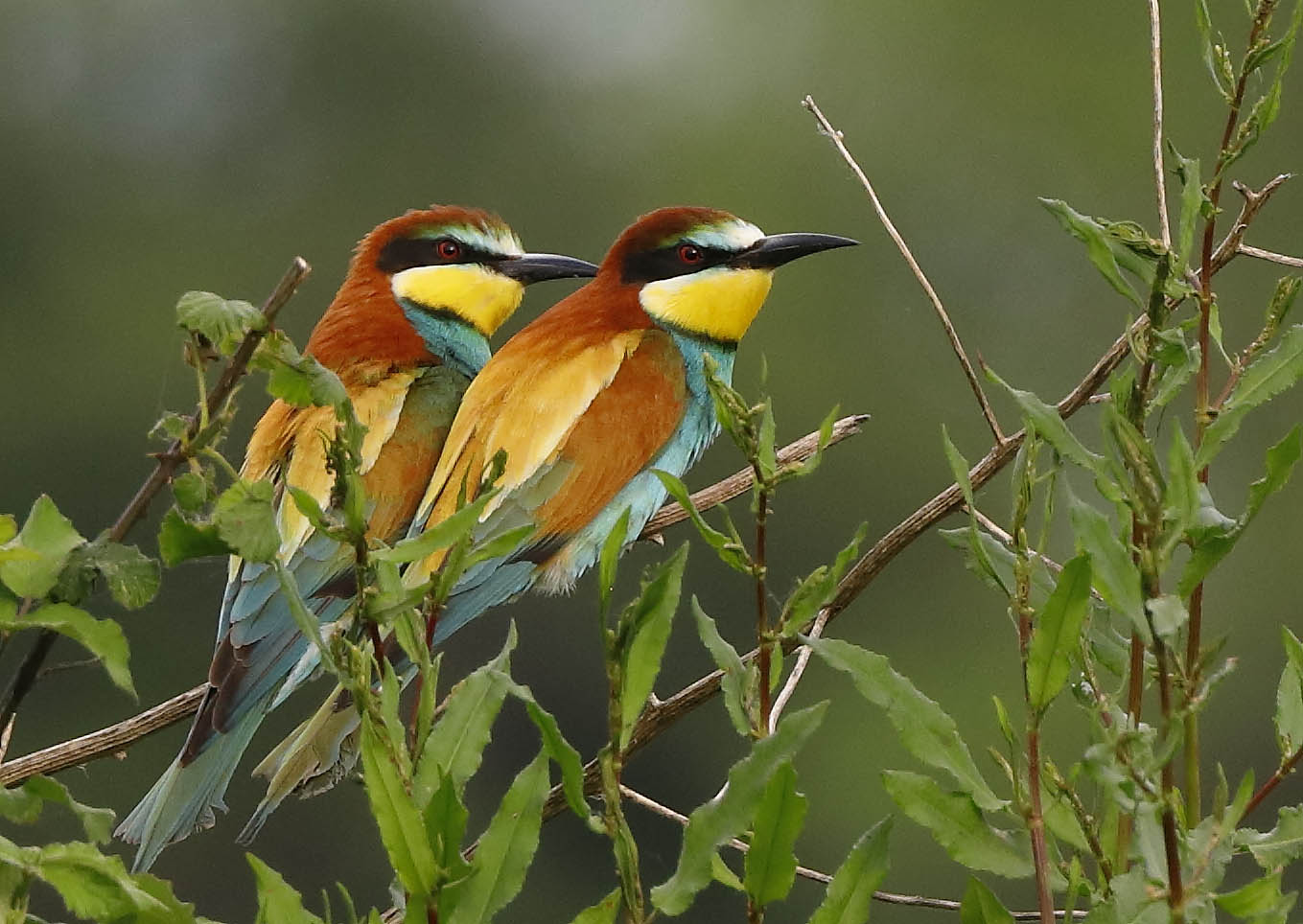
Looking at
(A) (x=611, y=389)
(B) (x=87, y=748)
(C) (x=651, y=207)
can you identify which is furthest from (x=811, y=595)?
(C) (x=651, y=207)

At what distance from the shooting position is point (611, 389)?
1.51m

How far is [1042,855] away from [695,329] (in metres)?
1.00

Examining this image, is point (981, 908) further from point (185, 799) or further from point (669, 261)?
point (669, 261)

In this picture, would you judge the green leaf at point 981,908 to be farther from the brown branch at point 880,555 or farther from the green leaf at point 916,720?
the brown branch at point 880,555

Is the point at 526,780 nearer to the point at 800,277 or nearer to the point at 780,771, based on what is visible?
the point at 780,771

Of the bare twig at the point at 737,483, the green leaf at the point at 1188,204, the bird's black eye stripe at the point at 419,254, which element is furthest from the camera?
the bird's black eye stripe at the point at 419,254

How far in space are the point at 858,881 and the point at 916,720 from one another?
55 millimetres

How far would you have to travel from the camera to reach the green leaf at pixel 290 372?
562 millimetres

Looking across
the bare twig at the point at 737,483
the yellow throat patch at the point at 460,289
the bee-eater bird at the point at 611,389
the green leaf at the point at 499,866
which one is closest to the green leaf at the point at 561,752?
the green leaf at the point at 499,866

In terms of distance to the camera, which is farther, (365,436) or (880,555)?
(365,436)

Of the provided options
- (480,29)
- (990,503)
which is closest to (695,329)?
(990,503)

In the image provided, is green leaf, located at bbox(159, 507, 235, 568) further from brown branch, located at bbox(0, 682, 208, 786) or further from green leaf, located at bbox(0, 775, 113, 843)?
brown branch, located at bbox(0, 682, 208, 786)

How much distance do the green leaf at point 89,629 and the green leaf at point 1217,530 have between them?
0.29m

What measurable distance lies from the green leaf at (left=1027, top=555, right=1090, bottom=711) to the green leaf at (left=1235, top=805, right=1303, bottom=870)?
8cm
